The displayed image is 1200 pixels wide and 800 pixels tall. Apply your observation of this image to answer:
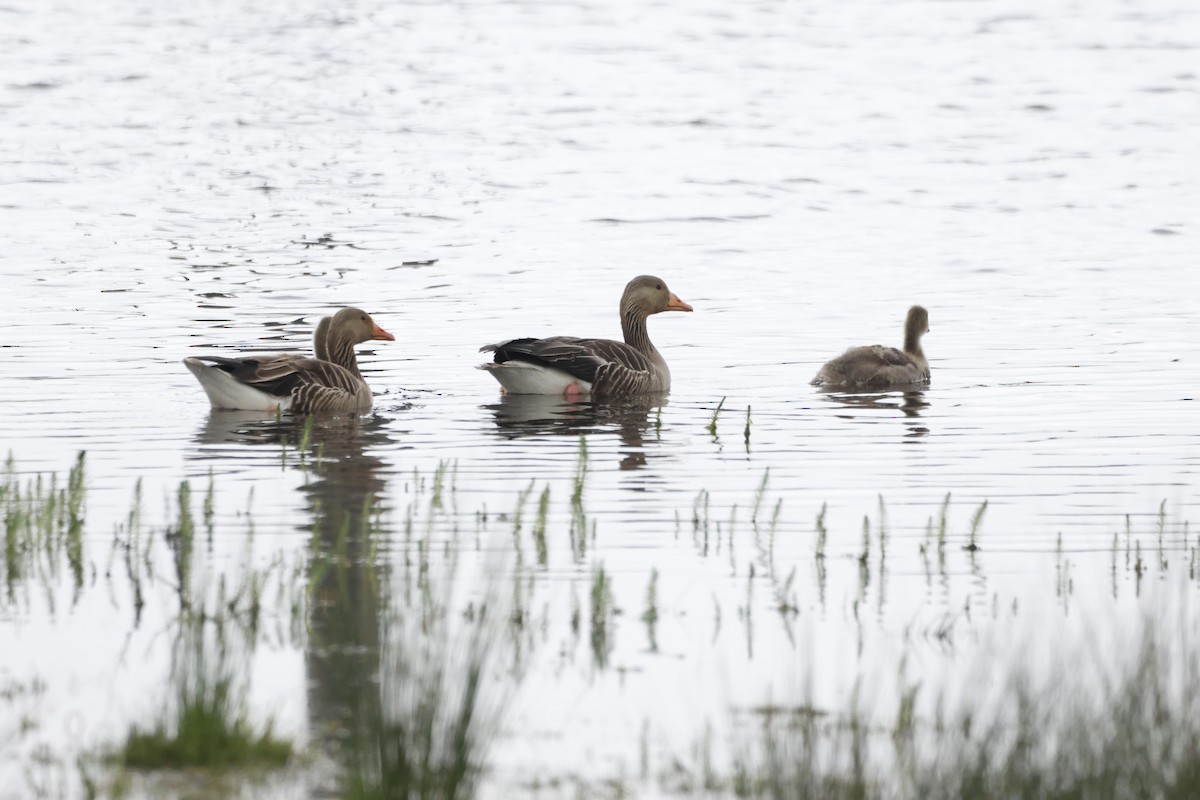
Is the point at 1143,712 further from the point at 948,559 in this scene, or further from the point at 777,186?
the point at 777,186

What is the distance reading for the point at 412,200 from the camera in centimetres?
3722

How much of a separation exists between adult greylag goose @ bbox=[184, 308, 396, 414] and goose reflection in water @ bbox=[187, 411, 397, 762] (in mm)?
159

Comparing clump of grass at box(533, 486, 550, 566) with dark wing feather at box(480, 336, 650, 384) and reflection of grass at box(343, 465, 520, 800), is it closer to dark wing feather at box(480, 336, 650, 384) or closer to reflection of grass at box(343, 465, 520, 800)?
reflection of grass at box(343, 465, 520, 800)

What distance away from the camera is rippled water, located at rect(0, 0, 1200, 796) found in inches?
346

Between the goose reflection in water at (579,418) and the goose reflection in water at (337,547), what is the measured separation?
4.07 feet

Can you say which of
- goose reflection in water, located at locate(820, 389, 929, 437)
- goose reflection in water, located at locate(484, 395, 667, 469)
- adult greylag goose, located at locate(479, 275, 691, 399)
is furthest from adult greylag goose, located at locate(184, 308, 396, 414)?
goose reflection in water, located at locate(820, 389, 929, 437)

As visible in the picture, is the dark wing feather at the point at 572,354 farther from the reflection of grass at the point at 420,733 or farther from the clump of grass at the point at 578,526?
the reflection of grass at the point at 420,733

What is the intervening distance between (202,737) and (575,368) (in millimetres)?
11904

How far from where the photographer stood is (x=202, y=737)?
6.34m

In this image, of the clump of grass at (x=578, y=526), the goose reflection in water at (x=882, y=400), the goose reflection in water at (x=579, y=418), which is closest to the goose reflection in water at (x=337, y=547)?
the clump of grass at (x=578, y=526)

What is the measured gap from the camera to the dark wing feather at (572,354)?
17.8 metres

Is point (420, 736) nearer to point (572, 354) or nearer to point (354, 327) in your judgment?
point (572, 354)

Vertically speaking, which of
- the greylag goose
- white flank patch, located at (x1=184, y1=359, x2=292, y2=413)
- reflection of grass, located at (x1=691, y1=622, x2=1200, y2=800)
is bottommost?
reflection of grass, located at (x1=691, y1=622, x2=1200, y2=800)

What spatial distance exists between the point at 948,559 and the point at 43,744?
5.16 metres
